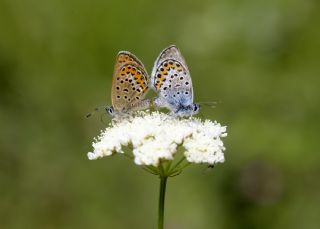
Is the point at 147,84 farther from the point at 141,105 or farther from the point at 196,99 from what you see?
the point at 196,99

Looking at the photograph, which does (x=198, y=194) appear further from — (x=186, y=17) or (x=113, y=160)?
(x=186, y=17)

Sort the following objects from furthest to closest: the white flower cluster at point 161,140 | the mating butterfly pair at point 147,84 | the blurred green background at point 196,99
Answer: the blurred green background at point 196,99
the mating butterfly pair at point 147,84
the white flower cluster at point 161,140

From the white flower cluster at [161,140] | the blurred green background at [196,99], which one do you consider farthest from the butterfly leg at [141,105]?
the blurred green background at [196,99]

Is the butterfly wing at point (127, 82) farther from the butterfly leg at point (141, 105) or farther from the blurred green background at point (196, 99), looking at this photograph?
the blurred green background at point (196, 99)

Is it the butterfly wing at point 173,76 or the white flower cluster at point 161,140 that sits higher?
the butterfly wing at point 173,76

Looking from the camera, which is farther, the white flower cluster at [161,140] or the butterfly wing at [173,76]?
the butterfly wing at [173,76]
